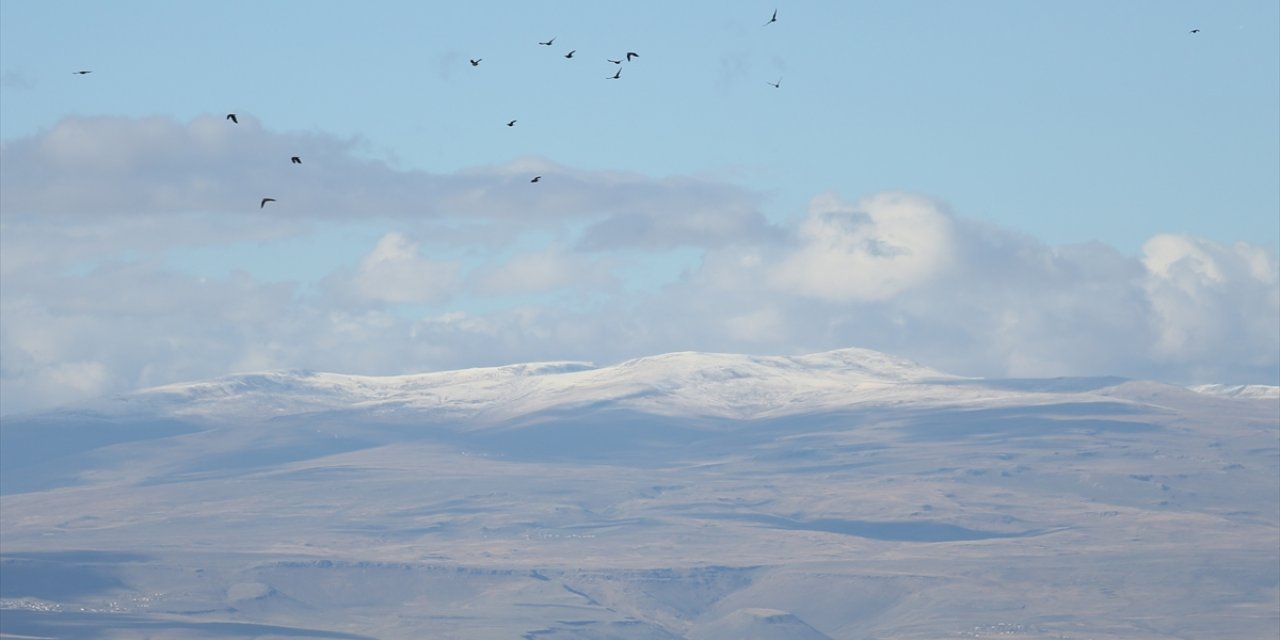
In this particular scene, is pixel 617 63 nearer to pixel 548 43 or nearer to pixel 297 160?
pixel 548 43

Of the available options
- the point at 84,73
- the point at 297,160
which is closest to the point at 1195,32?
the point at 297,160

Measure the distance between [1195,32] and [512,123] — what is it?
171ft

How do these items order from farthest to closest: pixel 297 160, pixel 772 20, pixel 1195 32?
pixel 1195 32
pixel 297 160
pixel 772 20

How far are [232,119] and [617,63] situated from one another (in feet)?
85.8

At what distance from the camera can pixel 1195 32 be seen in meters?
157

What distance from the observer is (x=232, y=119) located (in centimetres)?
14062

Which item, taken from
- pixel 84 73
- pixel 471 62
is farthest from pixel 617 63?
pixel 84 73

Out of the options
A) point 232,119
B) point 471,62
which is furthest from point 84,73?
point 471,62

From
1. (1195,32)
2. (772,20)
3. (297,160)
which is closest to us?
(772,20)

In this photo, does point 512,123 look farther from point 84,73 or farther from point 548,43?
point 84,73

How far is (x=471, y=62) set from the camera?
497 ft

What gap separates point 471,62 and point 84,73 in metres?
27.7

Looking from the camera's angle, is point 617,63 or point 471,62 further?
point 471,62

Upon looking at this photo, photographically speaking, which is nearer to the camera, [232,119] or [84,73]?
[232,119]
